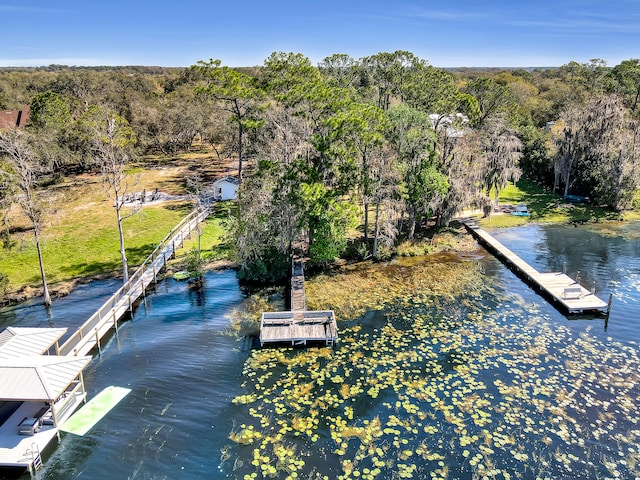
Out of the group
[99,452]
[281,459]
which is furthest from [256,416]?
[99,452]

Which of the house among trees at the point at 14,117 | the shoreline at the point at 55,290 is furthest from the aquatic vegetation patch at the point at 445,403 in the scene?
the house among trees at the point at 14,117

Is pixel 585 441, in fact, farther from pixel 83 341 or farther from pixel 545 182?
pixel 545 182

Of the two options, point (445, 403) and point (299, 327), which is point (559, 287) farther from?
point (299, 327)

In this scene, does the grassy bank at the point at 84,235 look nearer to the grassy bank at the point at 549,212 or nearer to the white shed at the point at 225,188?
the white shed at the point at 225,188

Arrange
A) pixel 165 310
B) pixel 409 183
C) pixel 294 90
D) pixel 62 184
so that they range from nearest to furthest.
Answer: pixel 165 310 → pixel 294 90 → pixel 409 183 → pixel 62 184

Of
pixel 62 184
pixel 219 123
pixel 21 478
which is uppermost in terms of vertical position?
pixel 219 123

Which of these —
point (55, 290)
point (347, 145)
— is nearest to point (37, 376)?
point (55, 290)

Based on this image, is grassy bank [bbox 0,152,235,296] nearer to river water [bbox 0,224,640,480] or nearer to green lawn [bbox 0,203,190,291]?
green lawn [bbox 0,203,190,291]
